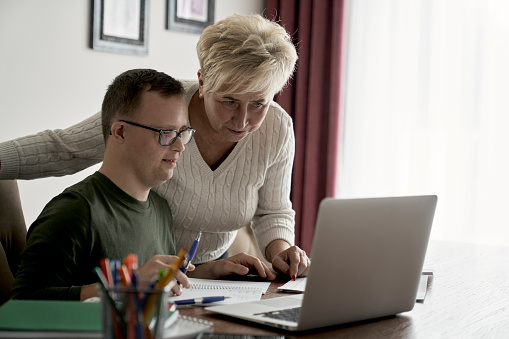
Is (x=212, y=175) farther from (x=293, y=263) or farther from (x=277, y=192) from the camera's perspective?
(x=293, y=263)

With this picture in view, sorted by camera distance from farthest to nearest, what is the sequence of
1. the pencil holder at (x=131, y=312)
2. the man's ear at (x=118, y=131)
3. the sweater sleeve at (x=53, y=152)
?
the sweater sleeve at (x=53, y=152), the man's ear at (x=118, y=131), the pencil holder at (x=131, y=312)

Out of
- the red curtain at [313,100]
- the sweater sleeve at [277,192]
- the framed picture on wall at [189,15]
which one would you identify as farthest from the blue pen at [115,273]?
the red curtain at [313,100]

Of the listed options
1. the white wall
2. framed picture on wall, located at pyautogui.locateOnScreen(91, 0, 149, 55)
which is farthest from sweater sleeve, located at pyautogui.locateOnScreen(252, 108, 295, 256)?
framed picture on wall, located at pyautogui.locateOnScreen(91, 0, 149, 55)

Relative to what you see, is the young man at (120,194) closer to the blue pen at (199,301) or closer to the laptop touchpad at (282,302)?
the blue pen at (199,301)

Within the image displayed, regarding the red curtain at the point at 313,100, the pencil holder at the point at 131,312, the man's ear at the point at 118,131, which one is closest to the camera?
the pencil holder at the point at 131,312

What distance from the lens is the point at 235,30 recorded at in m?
1.66

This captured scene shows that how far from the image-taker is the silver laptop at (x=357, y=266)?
1.03 metres

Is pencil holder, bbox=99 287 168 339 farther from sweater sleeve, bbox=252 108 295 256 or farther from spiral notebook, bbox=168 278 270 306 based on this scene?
sweater sleeve, bbox=252 108 295 256

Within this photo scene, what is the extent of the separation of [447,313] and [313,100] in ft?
8.31

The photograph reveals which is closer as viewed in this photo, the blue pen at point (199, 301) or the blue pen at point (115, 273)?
the blue pen at point (115, 273)

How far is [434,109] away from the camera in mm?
3361

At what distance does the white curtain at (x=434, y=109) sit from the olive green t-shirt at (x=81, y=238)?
2132 millimetres

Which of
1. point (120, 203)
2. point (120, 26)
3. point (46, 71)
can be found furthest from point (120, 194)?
point (120, 26)

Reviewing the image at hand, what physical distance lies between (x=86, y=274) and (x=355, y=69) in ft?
8.63
